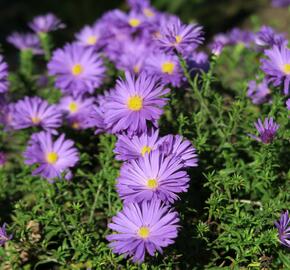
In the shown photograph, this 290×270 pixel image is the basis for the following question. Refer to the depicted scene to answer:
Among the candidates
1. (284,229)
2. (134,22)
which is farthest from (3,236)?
(134,22)

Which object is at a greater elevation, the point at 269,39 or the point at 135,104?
the point at 269,39

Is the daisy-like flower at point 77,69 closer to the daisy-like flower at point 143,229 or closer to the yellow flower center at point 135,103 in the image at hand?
the yellow flower center at point 135,103

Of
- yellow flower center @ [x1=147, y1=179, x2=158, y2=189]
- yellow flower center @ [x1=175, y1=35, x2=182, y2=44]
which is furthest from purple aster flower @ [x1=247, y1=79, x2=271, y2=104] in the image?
yellow flower center @ [x1=147, y1=179, x2=158, y2=189]

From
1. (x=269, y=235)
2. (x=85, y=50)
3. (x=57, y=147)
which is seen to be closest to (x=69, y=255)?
(x=57, y=147)

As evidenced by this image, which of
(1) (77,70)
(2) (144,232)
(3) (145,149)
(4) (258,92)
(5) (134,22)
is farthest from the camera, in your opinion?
(5) (134,22)

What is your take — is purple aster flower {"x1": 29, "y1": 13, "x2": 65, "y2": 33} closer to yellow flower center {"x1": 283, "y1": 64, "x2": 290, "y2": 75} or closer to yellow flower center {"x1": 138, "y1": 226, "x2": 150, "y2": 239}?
yellow flower center {"x1": 283, "y1": 64, "x2": 290, "y2": 75}

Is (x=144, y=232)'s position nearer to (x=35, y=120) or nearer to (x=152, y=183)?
(x=152, y=183)
